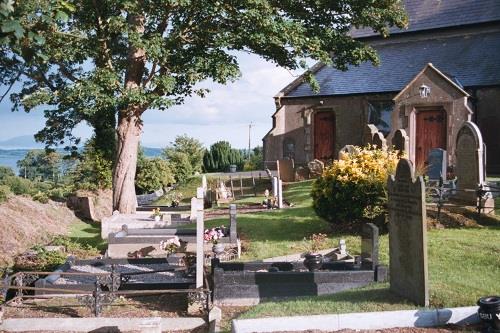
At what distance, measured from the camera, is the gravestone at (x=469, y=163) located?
15.6 m

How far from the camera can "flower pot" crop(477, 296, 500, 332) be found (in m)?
6.47

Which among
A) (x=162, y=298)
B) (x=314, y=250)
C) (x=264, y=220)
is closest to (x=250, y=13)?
(x=264, y=220)

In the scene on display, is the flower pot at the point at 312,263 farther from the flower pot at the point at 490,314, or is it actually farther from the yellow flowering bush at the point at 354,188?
the flower pot at the point at 490,314

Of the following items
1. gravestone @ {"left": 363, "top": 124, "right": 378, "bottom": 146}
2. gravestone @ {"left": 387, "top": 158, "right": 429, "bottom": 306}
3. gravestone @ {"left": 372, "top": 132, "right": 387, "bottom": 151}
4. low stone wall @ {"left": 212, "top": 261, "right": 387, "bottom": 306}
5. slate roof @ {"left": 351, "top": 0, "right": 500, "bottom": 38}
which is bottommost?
low stone wall @ {"left": 212, "top": 261, "right": 387, "bottom": 306}

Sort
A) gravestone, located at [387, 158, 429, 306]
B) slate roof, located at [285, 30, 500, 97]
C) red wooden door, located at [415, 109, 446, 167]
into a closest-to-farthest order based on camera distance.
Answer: gravestone, located at [387, 158, 429, 306] < red wooden door, located at [415, 109, 446, 167] < slate roof, located at [285, 30, 500, 97]

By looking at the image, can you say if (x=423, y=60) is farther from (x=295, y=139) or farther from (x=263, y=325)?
(x=263, y=325)

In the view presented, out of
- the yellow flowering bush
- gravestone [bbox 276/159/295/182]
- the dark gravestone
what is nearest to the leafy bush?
gravestone [bbox 276/159/295/182]

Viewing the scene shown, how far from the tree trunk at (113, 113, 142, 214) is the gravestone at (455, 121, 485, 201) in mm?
10528

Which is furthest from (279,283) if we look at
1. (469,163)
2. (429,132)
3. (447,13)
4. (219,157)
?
(219,157)

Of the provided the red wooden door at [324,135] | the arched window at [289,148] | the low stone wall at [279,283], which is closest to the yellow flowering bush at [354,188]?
the low stone wall at [279,283]

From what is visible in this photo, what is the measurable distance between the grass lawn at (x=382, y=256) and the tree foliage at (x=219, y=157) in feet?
85.6

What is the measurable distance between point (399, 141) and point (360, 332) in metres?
14.0

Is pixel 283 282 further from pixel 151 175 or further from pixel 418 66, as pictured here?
pixel 418 66

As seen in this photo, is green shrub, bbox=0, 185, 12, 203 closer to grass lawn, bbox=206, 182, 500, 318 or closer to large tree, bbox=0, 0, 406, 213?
large tree, bbox=0, 0, 406, 213
